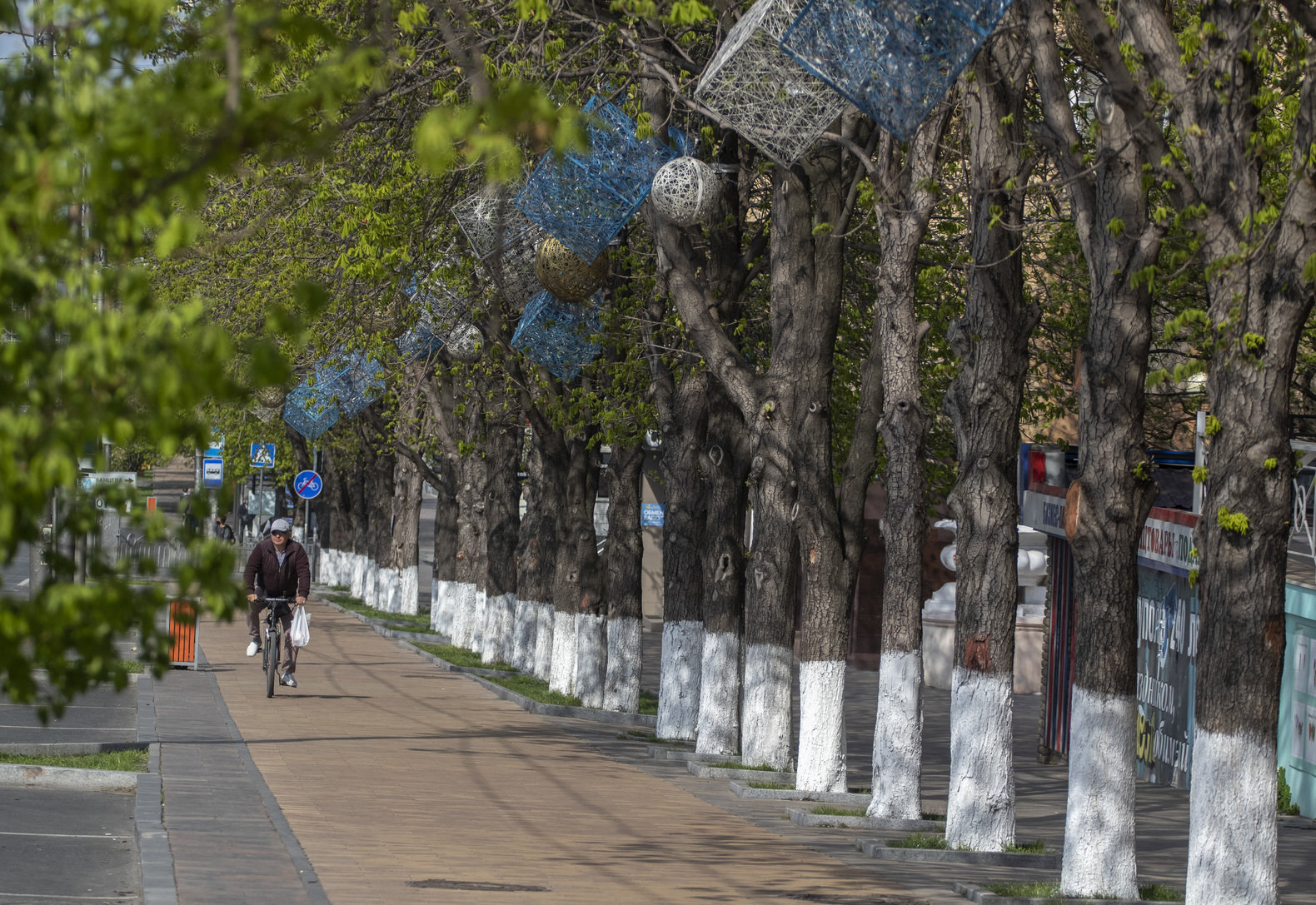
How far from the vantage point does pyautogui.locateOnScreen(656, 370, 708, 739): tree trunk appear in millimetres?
18406

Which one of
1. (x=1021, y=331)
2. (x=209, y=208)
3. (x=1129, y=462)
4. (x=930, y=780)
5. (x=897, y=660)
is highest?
(x=209, y=208)

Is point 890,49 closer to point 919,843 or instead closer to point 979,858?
point 979,858

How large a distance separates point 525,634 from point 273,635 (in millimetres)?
7469

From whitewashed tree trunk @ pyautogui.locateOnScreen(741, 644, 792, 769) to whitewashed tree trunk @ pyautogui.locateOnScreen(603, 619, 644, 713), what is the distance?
5.36 metres

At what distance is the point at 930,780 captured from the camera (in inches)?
696

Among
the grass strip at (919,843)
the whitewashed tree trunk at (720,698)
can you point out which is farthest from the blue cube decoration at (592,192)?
the grass strip at (919,843)

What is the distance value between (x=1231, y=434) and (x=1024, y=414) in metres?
15.3

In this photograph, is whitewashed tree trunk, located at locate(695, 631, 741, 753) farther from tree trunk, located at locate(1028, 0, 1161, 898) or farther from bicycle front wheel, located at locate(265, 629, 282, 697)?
tree trunk, located at locate(1028, 0, 1161, 898)

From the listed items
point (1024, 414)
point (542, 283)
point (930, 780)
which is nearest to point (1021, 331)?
point (542, 283)

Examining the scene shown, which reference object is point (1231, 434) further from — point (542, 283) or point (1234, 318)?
point (542, 283)

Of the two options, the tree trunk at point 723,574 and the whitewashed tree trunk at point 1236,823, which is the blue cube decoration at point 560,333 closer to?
the tree trunk at point 723,574

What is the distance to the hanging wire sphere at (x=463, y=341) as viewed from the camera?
21.0 meters

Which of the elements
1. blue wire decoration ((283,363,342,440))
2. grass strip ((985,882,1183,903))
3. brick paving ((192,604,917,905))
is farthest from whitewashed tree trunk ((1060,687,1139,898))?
blue wire decoration ((283,363,342,440))

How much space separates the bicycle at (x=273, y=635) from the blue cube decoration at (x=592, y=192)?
7090 mm
